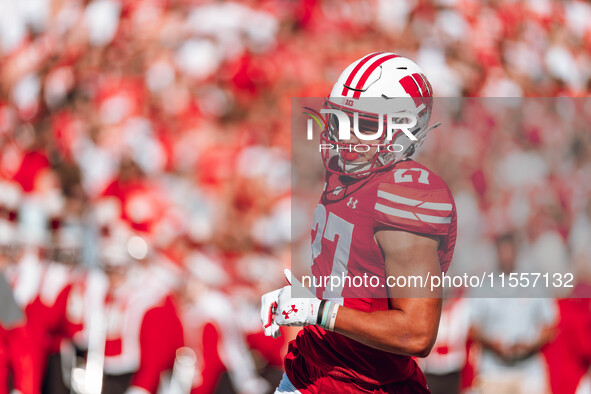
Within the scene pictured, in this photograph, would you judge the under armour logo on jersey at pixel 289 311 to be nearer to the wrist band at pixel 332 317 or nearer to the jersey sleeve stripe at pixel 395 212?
the wrist band at pixel 332 317

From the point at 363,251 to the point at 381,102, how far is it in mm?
444

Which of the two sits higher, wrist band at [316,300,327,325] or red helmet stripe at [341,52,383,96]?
red helmet stripe at [341,52,383,96]

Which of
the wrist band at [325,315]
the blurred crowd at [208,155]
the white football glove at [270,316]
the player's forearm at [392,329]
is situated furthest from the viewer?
the blurred crowd at [208,155]

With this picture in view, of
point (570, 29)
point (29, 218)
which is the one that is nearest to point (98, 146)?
point (29, 218)

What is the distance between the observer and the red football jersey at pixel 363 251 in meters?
1.92

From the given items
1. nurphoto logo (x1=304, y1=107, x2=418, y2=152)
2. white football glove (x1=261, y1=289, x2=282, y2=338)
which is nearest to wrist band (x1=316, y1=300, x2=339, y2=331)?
white football glove (x1=261, y1=289, x2=282, y2=338)

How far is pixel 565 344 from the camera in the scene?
4.38 meters

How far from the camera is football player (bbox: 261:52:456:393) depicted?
1.88 meters

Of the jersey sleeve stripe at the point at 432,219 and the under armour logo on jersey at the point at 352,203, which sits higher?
the under armour logo on jersey at the point at 352,203

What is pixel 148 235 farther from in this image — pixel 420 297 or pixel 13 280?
pixel 420 297

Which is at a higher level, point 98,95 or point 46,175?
point 98,95

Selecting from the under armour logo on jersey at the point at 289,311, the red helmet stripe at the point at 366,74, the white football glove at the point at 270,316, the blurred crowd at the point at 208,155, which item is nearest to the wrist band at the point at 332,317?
the under armour logo on jersey at the point at 289,311

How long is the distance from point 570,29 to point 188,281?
24.7 feet

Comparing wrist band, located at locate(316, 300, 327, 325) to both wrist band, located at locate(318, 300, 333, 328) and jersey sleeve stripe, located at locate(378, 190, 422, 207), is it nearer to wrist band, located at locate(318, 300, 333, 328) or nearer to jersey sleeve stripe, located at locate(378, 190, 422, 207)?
wrist band, located at locate(318, 300, 333, 328)
